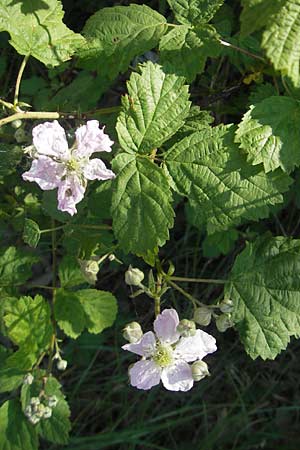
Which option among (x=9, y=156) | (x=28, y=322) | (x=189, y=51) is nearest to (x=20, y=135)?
(x=9, y=156)

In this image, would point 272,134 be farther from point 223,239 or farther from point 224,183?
point 223,239

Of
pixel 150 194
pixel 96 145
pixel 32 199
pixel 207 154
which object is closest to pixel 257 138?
pixel 207 154

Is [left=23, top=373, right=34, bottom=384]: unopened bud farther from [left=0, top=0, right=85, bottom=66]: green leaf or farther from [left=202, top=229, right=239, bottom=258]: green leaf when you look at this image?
[left=0, top=0, right=85, bottom=66]: green leaf

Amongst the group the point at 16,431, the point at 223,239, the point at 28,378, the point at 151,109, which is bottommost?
the point at 16,431

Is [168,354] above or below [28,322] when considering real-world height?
above

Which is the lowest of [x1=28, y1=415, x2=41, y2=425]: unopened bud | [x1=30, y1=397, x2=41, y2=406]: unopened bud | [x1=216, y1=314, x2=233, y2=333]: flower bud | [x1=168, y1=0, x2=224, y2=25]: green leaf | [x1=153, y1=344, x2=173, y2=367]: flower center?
[x1=28, y1=415, x2=41, y2=425]: unopened bud

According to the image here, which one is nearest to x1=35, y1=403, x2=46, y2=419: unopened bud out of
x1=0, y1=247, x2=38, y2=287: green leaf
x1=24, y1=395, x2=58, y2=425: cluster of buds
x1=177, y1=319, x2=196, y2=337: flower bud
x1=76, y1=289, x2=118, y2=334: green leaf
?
x1=24, y1=395, x2=58, y2=425: cluster of buds

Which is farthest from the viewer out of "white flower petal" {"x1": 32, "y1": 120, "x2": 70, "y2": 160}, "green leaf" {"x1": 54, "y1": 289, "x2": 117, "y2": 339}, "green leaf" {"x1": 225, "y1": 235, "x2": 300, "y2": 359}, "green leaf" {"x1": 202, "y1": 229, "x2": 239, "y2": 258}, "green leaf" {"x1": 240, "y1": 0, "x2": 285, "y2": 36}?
"green leaf" {"x1": 202, "y1": 229, "x2": 239, "y2": 258}
